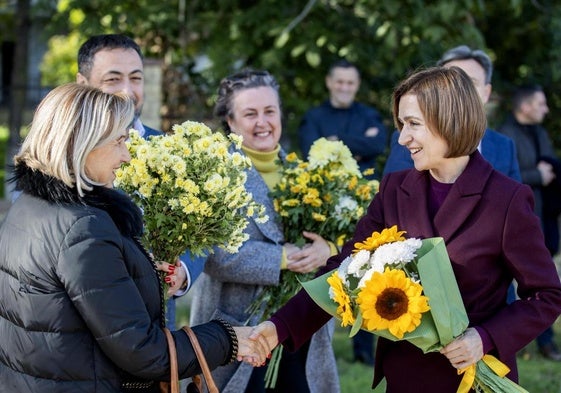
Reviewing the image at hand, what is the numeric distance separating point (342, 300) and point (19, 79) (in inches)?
495

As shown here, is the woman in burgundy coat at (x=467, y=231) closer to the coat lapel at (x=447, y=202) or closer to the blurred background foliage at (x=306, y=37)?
the coat lapel at (x=447, y=202)

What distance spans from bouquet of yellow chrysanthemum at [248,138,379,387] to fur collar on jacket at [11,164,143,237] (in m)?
1.49

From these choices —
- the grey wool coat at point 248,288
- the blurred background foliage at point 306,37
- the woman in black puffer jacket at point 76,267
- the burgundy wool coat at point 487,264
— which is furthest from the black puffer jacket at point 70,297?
the blurred background foliage at point 306,37

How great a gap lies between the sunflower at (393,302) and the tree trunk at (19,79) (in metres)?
9.99

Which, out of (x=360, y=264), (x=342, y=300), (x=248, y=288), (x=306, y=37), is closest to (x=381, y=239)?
(x=360, y=264)

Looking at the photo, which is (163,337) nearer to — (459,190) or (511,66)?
(459,190)

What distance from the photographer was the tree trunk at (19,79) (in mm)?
13211

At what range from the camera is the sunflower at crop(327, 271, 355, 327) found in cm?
324

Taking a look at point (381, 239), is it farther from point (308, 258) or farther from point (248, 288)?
point (248, 288)

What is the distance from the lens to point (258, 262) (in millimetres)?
4477

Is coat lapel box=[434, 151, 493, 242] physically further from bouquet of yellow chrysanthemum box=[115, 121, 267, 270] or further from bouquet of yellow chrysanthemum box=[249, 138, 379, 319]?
bouquet of yellow chrysanthemum box=[249, 138, 379, 319]

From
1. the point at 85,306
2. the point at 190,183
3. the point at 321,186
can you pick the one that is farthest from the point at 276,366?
the point at 85,306

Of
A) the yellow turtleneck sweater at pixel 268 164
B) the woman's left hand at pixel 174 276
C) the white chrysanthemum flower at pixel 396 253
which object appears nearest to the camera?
the white chrysanthemum flower at pixel 396 253

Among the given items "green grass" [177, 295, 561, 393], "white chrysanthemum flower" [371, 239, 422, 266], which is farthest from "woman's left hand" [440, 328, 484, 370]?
"green grass" [177, 295, 561, 393]
